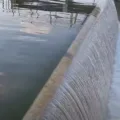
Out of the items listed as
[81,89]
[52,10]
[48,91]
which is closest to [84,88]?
[81,89]

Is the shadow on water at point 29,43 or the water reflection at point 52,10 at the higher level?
the shadow on water at point 29,43

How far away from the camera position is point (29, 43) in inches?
166

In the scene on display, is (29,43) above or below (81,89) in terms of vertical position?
below

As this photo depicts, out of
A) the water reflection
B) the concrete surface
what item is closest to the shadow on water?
the water reflection

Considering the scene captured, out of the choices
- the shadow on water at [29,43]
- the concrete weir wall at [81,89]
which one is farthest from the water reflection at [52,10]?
the concrete weir wall at [81,89]

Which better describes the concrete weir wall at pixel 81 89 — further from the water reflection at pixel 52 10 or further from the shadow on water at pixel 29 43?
the water reflection at pixel 52 10

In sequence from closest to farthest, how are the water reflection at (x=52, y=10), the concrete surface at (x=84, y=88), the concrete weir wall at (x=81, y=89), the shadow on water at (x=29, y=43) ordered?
the concrete weir wall at (x=81, y=89) → the concrete surface at (x=84, y=88) → the shadow on water at (x=29, y=43) → the water reflection at (x=52, y=10)

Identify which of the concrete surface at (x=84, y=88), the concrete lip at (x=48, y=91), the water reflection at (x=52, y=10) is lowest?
the water reflection at (x=52, y=10)

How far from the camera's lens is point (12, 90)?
307cm

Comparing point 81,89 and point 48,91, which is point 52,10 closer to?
point 81,89

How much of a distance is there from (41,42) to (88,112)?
2311 mm

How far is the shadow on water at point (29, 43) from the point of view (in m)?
3.03

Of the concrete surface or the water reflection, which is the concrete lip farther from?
the water reflection

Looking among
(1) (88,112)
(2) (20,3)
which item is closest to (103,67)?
(1) (88,112)
